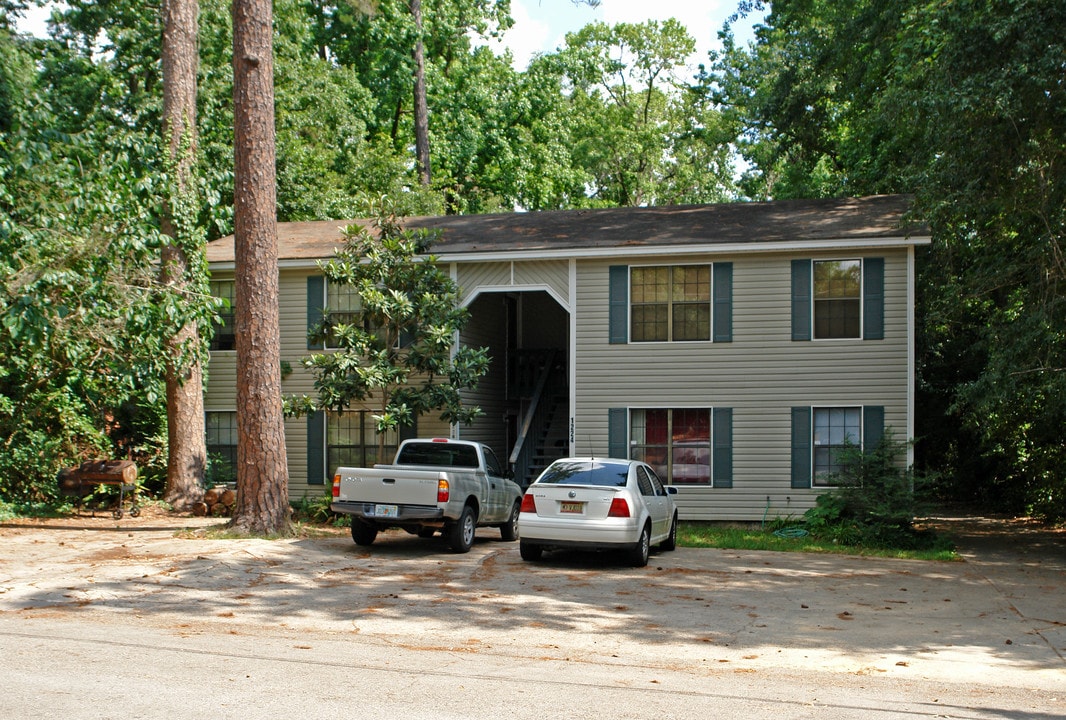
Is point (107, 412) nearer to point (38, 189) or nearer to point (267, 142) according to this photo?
point (38, 189)

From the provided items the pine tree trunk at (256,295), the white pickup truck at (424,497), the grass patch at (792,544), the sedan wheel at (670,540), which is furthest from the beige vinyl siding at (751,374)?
the pine tree trunk at (256,295)

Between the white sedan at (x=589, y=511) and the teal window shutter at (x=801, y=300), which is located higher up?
the teal window shutter at (x=801, y=300)

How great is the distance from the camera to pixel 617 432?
20500 mm

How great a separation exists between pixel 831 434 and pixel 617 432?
422cm

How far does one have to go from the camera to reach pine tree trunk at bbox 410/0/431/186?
120 ft

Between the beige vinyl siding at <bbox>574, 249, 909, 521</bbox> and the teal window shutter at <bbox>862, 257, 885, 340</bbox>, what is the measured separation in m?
0.11

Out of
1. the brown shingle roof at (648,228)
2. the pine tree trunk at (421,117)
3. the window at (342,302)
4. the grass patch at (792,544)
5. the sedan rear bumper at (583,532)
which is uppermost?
the pine tree trunk at (421,117)

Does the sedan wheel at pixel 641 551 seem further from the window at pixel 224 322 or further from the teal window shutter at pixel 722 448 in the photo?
the window at pixel 224 322

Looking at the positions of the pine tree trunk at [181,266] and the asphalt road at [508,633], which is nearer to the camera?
the asphalt road at [508,633]

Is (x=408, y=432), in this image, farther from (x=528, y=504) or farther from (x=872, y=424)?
(x=872, y=424)

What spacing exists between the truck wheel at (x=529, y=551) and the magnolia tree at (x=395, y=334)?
17.4 feet

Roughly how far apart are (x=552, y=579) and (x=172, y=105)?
42.7 feet

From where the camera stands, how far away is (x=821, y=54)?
2548cm

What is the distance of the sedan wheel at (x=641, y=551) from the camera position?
14078 mm
